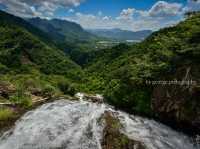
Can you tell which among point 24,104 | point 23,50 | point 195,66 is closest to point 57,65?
point 23,50

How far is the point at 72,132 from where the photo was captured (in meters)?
24.2

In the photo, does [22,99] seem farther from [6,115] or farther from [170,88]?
[170,88]

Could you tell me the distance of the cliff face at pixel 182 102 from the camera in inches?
1126

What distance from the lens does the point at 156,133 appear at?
26.3 meters

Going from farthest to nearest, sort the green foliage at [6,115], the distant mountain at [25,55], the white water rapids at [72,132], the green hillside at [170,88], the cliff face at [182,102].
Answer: the distant mountain at [25,55]
the green hillside at [170,88]
the cliff face at [182,102]
the green foliage at [6,115]
the white water rapids at [72,132]

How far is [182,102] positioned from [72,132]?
13.8 meters

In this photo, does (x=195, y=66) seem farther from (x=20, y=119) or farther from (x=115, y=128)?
(x=20, y=119)

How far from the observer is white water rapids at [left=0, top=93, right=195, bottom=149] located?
2170cm

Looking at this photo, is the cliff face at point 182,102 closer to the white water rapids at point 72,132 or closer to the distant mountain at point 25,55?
the white water rapids at point 72,132

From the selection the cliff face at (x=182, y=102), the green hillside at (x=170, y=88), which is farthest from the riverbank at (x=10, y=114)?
the cliff face at (x=182, y=102)

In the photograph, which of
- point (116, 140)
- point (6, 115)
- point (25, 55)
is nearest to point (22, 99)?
point (6, 115)

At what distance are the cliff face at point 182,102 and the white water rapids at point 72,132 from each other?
1935 mm

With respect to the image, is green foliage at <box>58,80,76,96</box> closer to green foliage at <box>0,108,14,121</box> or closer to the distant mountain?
the distant mountain

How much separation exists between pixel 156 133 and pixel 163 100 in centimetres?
752
